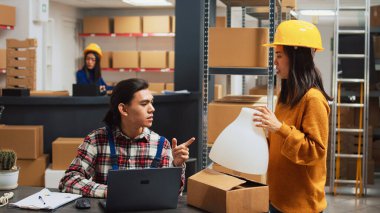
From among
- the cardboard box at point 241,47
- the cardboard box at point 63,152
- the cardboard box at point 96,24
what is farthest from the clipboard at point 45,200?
the cardboard box at point 96,24

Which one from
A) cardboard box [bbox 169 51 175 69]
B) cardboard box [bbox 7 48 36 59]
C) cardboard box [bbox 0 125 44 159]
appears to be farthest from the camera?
cardboard box [bbox 169 51 175 69]

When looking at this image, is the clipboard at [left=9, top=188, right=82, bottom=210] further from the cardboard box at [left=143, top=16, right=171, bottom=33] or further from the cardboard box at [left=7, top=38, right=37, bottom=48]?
the cardboard box at [left=143, top=16, right=171, bottom=33]

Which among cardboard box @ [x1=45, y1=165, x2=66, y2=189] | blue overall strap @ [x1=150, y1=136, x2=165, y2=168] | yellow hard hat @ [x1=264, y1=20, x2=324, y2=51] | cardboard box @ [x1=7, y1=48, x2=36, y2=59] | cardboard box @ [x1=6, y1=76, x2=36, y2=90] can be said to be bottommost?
cardboard box @ [x1=45, y1=165, x2=66, y2=189]

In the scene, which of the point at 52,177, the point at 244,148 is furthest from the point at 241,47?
the point at 52,177

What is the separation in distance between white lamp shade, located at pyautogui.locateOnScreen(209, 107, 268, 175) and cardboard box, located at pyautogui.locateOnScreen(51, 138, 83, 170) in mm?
2567

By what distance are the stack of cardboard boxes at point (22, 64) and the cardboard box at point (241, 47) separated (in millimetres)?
2979

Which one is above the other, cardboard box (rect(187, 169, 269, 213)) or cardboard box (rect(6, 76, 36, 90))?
cardboard box (rect(6, 76, 36, 90))

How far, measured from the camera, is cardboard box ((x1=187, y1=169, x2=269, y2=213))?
7.04 ft

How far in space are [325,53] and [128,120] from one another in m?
10.7

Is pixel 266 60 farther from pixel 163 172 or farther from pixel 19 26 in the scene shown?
pixel 19 26

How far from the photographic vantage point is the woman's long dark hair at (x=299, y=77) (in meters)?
2.34

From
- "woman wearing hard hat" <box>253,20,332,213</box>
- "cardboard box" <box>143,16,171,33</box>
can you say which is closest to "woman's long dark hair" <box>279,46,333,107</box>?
"woman wearing hard hat" <box>253,20,332,213</box>

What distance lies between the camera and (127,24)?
404 inches

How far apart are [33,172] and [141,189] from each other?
2690 mm
